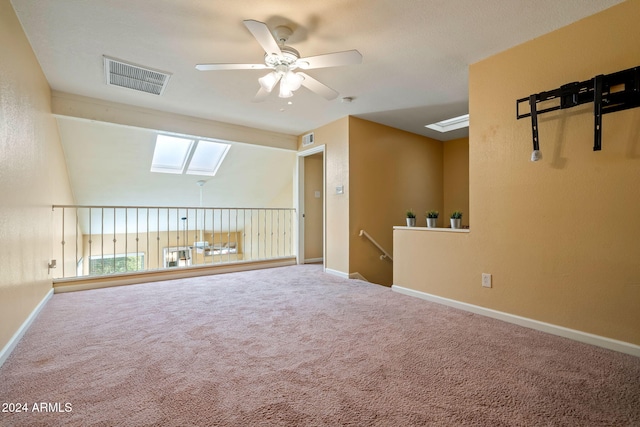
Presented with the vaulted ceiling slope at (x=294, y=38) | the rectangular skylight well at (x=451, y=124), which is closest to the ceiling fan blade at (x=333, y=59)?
the vaulted ceiling slope at (x=294, y=38)

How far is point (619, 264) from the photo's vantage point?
195cm

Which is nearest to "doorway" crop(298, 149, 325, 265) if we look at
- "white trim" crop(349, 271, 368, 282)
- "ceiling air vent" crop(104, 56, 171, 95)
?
"white trim" crop(349, 271, 368, 282)

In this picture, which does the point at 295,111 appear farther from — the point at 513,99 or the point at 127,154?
the point at 127,154

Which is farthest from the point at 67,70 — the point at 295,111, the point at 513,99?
the point at 513,99

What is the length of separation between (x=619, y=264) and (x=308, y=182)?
4336 mm

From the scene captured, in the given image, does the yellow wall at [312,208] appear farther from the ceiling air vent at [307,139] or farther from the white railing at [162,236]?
the white railing at [162,236]

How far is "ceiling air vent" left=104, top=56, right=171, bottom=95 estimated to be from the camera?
2746mm

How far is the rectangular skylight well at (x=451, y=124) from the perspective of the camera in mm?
4547

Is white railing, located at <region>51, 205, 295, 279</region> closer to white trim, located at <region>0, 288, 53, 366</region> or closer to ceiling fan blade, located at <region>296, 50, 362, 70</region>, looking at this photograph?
white trim, located at <region>0, 288, 53, 366</region>

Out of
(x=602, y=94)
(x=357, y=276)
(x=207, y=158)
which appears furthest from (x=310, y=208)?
(x=602, y=94)

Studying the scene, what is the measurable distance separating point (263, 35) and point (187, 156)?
4.35 metres

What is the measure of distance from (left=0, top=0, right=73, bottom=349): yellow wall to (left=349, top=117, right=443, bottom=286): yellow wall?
3409mm

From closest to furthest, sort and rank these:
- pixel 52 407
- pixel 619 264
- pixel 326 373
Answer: pixel 52 407, pixel 326 373, pixel 619 264

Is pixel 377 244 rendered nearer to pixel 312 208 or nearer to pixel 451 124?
pixel 312 208
